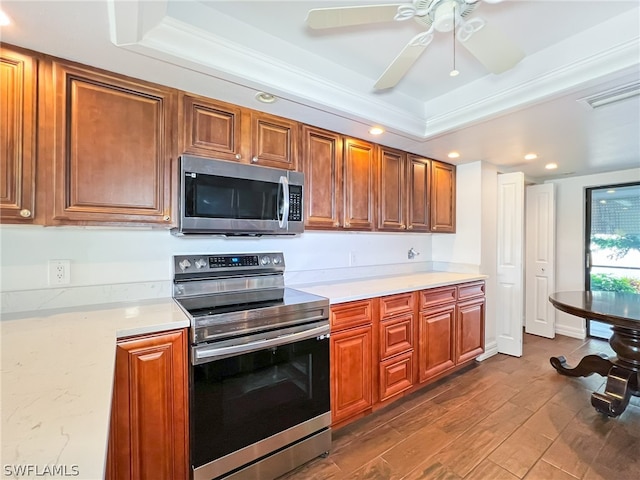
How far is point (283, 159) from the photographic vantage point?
7.07ft

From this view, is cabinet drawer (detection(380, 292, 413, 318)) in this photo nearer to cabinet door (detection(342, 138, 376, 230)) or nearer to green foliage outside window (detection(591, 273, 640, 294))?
cabinet door (detection(342, 138, 376, 230))

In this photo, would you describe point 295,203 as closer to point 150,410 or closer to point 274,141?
point 274,141

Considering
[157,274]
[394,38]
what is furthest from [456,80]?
[157,274]

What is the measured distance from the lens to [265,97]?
1859 mm

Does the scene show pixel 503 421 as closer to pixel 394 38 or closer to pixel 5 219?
pixel 394 38

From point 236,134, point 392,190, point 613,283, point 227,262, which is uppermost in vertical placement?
point 236,134

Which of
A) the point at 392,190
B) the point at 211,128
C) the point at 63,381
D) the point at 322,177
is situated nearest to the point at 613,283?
the point at 392,190

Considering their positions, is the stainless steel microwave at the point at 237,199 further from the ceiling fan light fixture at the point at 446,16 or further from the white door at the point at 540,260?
the white door at the point at 540,260

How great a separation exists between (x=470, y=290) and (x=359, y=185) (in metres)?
1.56

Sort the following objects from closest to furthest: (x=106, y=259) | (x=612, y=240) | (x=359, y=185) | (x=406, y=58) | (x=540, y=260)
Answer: (x=406, y=58)
(x=106, y=259)
(x=359, y=185)
(x=612, y=240)
(x=540, y=260)

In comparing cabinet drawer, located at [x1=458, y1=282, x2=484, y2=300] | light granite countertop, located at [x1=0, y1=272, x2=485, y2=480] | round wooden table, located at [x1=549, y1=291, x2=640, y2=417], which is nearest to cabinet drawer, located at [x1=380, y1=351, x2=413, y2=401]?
cabinet drawer, located at [x1=458, y1=282, x2=484, y2=300]

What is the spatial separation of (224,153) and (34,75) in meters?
0.90

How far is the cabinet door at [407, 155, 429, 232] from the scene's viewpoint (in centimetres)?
300

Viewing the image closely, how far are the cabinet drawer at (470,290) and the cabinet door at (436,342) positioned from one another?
0.17m
